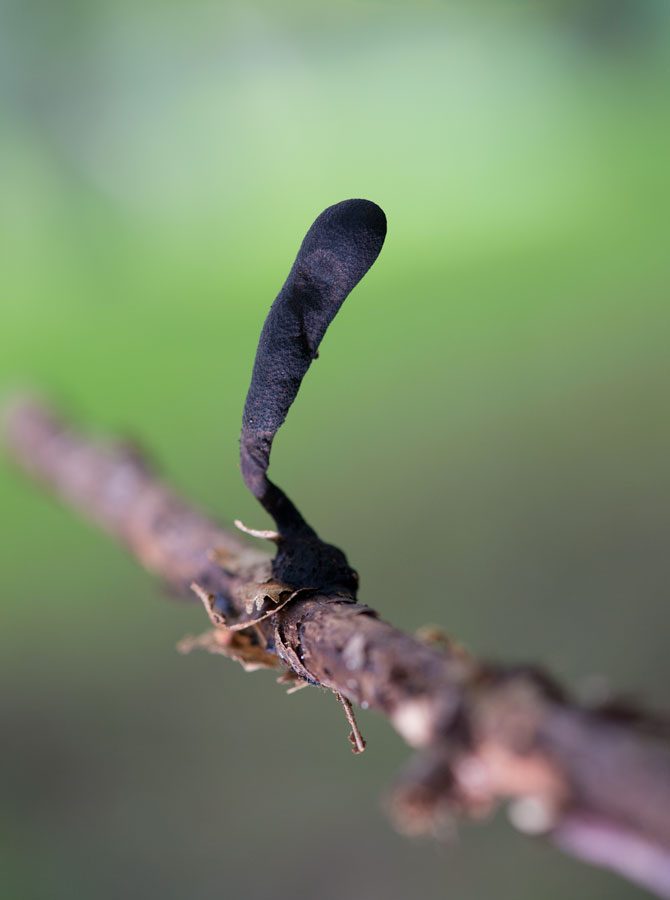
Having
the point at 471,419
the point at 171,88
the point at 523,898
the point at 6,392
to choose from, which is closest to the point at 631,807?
the point at 523,898

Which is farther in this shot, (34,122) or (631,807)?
(34,122)

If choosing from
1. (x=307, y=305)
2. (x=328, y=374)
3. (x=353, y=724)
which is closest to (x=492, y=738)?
(x=353, y=724)

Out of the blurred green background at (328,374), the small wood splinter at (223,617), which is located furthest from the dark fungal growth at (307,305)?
the blurred green background at (328,374)

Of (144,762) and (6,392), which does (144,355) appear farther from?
(144,762)

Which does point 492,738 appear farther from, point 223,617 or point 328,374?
point 328,374

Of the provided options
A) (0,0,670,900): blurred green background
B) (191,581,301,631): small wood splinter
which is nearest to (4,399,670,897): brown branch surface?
(191,581,301,631): small wood splinter

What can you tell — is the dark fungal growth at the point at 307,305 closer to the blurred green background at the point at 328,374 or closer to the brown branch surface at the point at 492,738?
the brown branch surface at the point at 492,738
